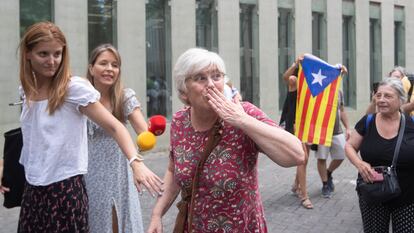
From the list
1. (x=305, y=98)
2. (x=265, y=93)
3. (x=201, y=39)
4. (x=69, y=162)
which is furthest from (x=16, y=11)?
(x=69, y=162)

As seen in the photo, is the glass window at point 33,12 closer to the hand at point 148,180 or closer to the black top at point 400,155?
the black top at point 400,155

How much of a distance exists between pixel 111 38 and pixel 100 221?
33.3ft

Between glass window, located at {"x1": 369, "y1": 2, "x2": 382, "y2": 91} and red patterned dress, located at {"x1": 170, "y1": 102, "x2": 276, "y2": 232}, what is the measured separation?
2074cm

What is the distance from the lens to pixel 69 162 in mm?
3074

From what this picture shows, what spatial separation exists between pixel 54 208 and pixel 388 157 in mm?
2654

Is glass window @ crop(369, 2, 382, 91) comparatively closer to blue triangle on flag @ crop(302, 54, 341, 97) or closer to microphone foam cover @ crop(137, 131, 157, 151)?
blue triangle on flag @ crop(302, 54, 341, 97)

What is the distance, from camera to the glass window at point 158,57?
14359mm

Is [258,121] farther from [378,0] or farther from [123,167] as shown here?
[378,0]

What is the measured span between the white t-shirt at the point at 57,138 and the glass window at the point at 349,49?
1881cm

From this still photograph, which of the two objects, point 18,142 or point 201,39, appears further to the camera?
point 201,39

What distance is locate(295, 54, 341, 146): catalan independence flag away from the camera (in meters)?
7.20

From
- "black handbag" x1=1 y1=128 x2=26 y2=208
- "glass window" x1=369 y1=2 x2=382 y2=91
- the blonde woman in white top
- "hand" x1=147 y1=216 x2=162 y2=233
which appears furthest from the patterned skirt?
"glass window" x1=369 y1=2 x2=382 y2=91

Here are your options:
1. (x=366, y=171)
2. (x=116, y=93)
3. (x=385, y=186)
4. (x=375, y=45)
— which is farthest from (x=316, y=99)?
(x=375, y=45)

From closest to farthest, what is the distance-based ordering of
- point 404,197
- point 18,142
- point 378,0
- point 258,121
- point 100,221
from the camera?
1. point 258,121
2. point 18,142
3. point 100,221
4. point 404,197
5. point 378,0
